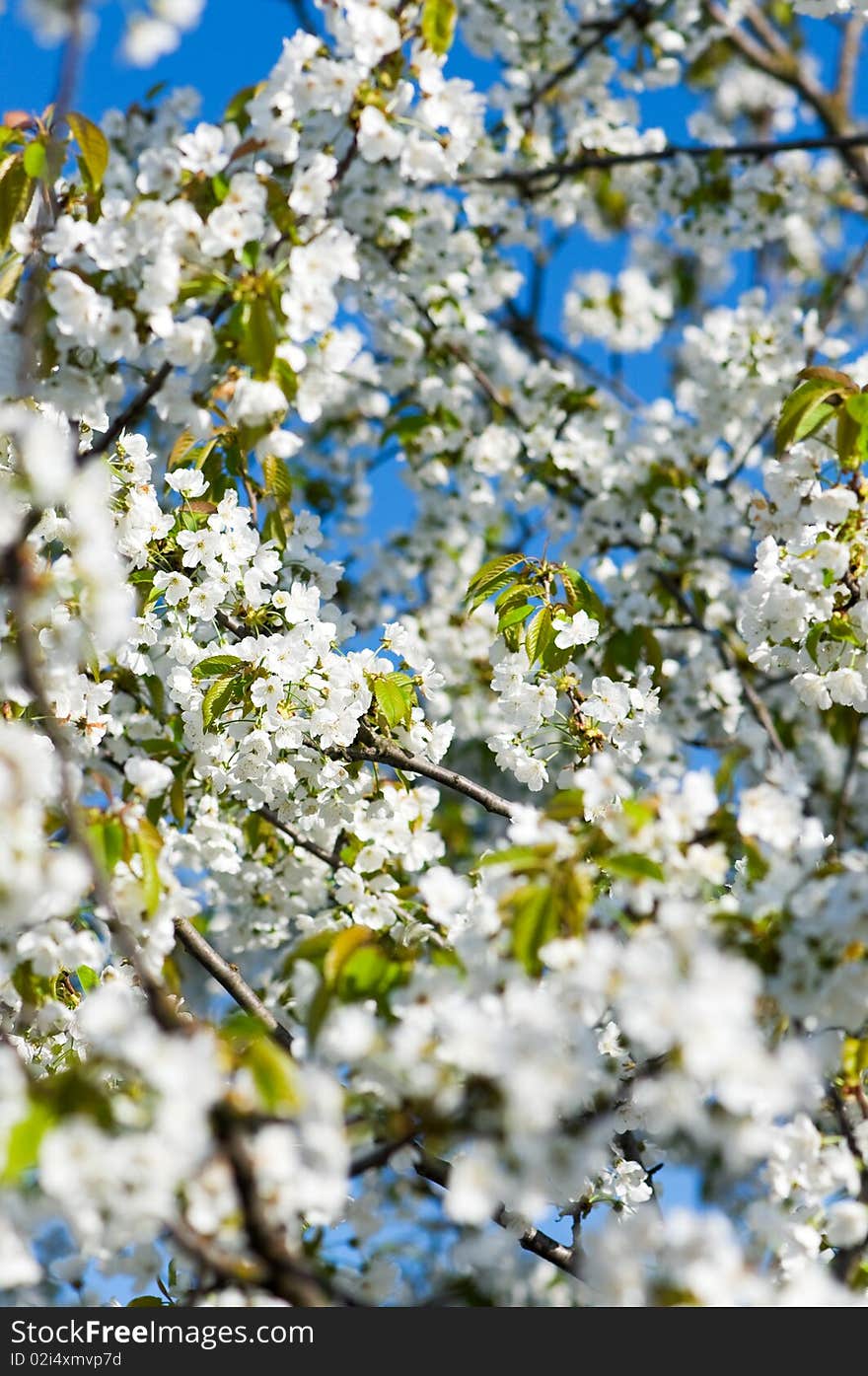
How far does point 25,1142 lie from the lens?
4.82 feet

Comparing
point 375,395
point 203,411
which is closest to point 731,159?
point 375,395

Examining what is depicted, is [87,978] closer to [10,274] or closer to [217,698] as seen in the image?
[217,698]

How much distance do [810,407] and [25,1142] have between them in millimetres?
2242

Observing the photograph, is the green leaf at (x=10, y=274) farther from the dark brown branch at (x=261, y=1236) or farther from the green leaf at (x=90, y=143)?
the dark brown branch at (x=261, y=1236)

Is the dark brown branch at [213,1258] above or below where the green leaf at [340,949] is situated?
below

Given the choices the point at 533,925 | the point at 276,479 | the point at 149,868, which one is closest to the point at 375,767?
the point at 276,479

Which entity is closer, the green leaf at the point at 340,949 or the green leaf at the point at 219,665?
the green leaf at the point at 340,949

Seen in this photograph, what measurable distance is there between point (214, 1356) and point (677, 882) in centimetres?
118

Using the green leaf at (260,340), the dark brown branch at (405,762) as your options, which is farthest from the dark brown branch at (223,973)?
the green leaf at (260,340)

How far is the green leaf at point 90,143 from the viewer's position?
246 centimetres

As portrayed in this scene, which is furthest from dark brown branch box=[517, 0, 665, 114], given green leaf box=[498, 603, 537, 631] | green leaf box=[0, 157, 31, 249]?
green leaf box=[0, 157, 31, 249]

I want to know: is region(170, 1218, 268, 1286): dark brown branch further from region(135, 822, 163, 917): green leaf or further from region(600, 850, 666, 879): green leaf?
region(600, 850, 666, 879): green leaf

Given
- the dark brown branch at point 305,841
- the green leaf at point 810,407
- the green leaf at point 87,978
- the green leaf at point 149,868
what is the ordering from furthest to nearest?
the dark brown branch at point 305,841 → the green leaf at point 810,407 → the green leaf at point 87,978 → the green leaf at point 149,868

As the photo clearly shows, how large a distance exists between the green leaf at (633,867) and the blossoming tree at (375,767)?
0.02 meters
